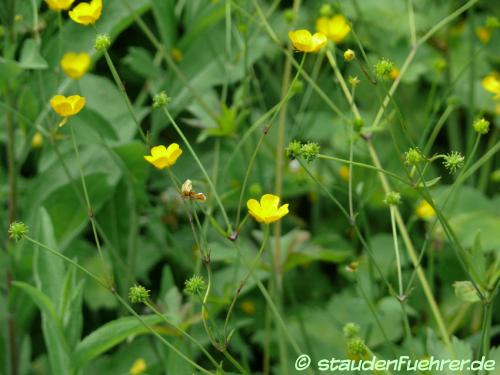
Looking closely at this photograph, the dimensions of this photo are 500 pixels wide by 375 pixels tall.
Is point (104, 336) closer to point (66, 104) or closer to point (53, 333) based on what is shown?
point (53, 333)

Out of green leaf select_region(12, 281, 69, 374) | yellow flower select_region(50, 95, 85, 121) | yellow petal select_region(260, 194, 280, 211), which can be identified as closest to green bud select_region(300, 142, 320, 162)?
yellow petal select_region(260, 194, 280, 211)

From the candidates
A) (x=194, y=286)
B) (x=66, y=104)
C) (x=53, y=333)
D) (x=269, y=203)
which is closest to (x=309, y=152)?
(x=269, y=203)

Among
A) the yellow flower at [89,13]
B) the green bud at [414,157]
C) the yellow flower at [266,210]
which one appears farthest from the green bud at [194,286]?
the yellow flower at [89,13]

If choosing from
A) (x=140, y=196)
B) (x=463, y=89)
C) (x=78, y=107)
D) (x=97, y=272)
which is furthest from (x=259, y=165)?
(x=463, y=89)

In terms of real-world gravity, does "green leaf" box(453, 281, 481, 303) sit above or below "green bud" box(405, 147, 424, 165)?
below

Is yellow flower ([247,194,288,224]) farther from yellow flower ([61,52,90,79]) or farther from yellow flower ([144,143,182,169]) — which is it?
yellow flower ([61,52,90,79])

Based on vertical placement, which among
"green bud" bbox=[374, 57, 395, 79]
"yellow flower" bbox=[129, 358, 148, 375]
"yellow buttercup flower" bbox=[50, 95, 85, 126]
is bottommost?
"yellow flower" bbox=[129, 358, 148, 375]

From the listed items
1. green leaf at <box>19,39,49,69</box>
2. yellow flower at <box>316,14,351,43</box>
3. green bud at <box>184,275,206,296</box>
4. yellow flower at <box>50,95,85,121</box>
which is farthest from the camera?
yellow flower at <box>316,14,351,43</box>
